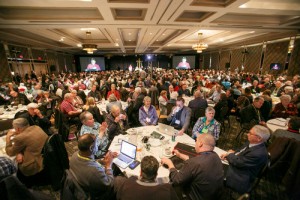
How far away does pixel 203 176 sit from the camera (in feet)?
5.09

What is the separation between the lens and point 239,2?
3811 mm

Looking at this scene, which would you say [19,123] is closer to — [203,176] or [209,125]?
[203,176]

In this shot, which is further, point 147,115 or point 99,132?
point 147,115

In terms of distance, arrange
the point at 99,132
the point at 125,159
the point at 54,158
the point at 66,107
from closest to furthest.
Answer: the point at 125,159 → the point at 54,158 → the point at 99,132 → the point at 66,107

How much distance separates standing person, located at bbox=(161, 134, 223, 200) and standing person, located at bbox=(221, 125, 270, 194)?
482mm

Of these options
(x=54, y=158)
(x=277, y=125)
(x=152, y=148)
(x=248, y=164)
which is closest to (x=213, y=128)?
(x=248, y=164)

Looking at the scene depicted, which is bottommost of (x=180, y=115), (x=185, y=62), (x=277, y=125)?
(x=277, y=125)

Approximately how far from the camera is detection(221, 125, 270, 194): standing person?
190 centimetres

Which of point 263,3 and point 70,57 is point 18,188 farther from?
point 70,57

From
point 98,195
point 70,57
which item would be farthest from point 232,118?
point 70,57

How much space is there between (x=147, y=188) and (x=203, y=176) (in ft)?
2.02

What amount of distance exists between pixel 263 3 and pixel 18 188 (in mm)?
6464

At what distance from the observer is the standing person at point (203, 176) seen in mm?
1556

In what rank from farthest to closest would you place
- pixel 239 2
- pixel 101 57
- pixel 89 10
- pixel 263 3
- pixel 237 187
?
pixel 101 57 < pixel 89 10 < pixel 263 3 < pixel 239 2 < pixel 237 187
